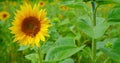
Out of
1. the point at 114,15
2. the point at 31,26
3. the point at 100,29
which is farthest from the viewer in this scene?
the point at 31,26

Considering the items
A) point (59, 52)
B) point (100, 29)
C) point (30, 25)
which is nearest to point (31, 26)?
point (30, 25)

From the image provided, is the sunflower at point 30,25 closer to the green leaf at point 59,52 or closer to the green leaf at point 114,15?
the green leaf at point 59,52

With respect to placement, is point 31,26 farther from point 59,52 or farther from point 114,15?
point 114,15

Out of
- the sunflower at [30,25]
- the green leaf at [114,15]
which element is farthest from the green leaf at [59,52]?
the green leaf at [114,15]

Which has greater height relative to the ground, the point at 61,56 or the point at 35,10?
the point at 35,10

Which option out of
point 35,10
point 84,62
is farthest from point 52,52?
point 84,62

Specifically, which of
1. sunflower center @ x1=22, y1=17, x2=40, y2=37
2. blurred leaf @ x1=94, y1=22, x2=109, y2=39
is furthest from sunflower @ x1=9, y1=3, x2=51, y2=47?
blurred leaf @ x1=94, y1=22, x2=109, y2=39

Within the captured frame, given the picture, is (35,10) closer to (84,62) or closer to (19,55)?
(84,62)

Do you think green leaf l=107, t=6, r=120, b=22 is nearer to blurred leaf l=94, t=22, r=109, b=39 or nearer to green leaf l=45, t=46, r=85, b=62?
blurred leaf l=94, t=22, r=109, b=39
